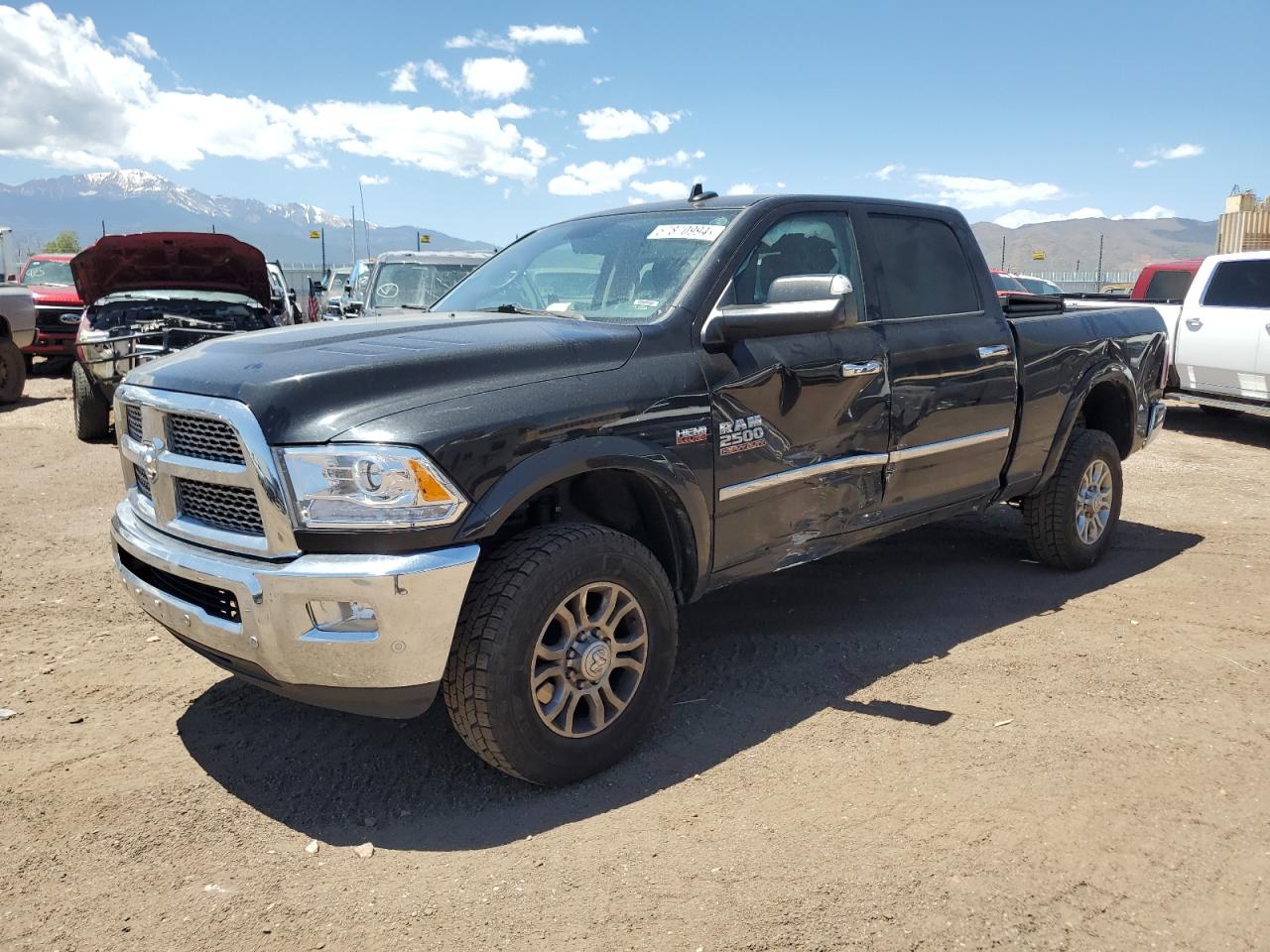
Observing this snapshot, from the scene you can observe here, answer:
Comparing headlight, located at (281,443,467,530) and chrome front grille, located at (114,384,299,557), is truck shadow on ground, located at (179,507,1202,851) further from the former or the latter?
headlight, located at (281,443,467,530)

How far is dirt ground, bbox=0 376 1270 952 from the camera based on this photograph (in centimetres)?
266

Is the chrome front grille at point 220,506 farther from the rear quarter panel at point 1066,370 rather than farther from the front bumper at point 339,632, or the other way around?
the rear quarter panel at point 1066,370

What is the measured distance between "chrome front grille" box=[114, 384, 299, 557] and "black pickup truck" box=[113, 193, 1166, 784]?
11 millimetres

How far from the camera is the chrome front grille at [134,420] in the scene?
351cm

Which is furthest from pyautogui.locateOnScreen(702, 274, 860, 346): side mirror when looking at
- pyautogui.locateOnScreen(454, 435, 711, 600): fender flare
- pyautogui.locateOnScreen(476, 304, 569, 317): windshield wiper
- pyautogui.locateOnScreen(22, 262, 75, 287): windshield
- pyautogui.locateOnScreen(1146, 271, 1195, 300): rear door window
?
pyautogui.locateOnScreen(22, 262, 75, 287): windshield

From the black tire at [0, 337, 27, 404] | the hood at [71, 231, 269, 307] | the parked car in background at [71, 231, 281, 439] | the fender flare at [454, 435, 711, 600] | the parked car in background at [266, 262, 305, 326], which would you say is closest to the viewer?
the fender flare at [454, 435, 711, 600]

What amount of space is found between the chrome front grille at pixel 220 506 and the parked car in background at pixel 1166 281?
12.7 meters

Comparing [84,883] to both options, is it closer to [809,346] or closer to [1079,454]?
[809,346]

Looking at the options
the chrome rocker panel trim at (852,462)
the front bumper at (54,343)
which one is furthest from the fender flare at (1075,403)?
the front bumper at (54,343)

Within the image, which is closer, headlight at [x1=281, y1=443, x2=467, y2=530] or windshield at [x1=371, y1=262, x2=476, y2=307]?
headlight at [x1=281, y1=443, x2=467, y2=530]

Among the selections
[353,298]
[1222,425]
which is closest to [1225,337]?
[1222,425]

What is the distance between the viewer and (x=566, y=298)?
4066 millimetres

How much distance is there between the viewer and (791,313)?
3561 mm

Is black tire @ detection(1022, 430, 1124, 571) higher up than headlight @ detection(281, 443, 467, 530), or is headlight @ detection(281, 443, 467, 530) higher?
headlight @ detection(281, 443, 467, 530)
